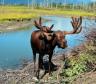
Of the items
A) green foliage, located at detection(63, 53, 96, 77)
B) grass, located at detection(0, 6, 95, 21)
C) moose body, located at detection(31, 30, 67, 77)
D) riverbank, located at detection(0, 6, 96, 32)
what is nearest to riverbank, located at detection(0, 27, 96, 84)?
green foliage, located at detection(63, 53, 96, 77)

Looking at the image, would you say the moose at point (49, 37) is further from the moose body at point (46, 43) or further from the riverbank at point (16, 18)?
the riverbank at point (16, 18)

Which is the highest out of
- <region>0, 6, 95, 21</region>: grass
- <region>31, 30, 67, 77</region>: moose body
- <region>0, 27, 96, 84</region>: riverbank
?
<region>31, 30, 67, 77</region>: moose body

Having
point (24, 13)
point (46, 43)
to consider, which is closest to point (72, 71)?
point (46, 43)

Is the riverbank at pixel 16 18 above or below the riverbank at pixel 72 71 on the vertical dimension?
below

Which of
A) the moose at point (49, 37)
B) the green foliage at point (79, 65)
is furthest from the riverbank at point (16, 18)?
the moose at point (49, 37)

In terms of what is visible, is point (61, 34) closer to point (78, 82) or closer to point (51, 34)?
point (51, 34)

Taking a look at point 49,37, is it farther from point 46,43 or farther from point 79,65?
point 79,65

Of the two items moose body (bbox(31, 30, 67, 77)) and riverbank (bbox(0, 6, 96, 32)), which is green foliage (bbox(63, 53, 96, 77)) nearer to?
moose body (bbox(31, 30, 67, 77))

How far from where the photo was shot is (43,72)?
1234 centimetres

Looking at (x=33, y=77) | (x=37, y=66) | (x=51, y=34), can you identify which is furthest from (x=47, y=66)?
(x=51, y=34)

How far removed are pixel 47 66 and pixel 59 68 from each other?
76 centimetres

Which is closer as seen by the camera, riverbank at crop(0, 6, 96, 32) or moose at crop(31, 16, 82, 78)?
moose at crop(31, 16, 82, 78)

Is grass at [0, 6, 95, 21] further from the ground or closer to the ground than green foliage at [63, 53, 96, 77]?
closer to the ground

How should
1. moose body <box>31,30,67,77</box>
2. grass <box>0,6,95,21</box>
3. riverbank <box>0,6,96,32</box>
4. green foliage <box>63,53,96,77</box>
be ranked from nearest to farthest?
moose body <box>31,30,67,77</box> < green foliage <box>63,53,96,77</box> < riverbank <box>0,6,96,32</box> < grass <box>0,6,95,21</box>
